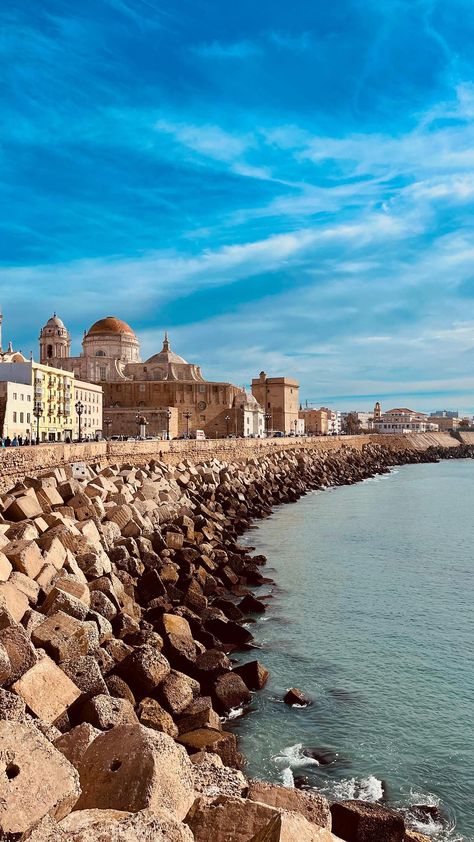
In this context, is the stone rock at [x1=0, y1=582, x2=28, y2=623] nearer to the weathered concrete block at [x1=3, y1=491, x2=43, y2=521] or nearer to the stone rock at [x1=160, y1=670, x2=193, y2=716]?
the stone rock at [x1=160, y1=670, x2=193, y2=716]

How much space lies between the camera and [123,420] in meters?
54.9

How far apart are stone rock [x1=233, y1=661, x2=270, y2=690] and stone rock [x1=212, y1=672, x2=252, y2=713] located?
12.6 inches

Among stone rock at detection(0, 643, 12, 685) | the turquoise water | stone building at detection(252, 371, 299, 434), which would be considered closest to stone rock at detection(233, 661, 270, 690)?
the turquoise water

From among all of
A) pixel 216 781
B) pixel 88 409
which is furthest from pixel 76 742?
pixel 88 409

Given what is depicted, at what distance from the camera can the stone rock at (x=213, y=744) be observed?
18.8ft

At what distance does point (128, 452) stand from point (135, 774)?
22.1m

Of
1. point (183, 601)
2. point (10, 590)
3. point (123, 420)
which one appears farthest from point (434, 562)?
point (123, 420)

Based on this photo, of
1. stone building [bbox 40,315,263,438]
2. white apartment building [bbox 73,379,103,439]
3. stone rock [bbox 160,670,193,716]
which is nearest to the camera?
stone rock [bbox 160,670,193,716]

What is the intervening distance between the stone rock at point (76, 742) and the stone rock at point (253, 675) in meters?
3.68

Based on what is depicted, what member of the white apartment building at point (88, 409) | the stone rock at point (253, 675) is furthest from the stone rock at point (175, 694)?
the white apartment building at point (88, 409)

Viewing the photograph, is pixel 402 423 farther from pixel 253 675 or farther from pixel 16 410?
pixel 253 675

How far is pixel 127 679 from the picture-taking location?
6551mm

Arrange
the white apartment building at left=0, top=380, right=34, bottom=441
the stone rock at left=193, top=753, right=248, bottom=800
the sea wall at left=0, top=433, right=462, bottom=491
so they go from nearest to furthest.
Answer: the stone rock at left=193, top=753, right=248, bottom=800 → the sea wall at left=0, top=433, right=462, bottom=491 → the white apartment building at left=0, top=380, right=34, bottom=441

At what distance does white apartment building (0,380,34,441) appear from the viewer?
109ft
